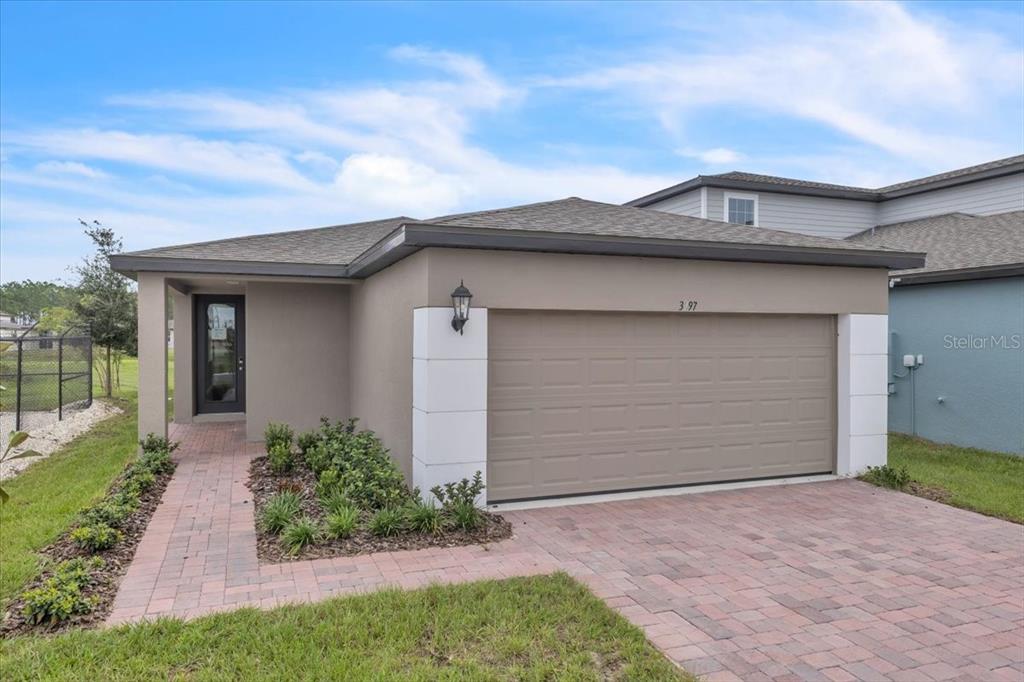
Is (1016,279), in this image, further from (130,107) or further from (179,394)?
(130,107)

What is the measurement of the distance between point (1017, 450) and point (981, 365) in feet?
Result: 4.41

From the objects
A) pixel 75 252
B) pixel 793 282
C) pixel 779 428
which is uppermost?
pixel 75 252

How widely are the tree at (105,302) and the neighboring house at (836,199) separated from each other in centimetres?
1319

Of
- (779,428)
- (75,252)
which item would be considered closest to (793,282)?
(779,428)

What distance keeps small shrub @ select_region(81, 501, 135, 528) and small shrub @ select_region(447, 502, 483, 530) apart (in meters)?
2.98

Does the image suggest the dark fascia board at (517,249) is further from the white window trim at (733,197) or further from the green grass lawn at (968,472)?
the white window trim at (733,197)

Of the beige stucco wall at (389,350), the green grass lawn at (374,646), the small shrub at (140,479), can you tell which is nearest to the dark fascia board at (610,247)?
the beige stucco wall at (389,350)

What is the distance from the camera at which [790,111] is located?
632 inches

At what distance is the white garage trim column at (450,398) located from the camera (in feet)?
21.6

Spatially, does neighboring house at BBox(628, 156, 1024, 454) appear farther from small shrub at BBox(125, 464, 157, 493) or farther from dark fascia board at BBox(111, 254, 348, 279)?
Result: small shrub at BBox(125, 464, 157, 493)

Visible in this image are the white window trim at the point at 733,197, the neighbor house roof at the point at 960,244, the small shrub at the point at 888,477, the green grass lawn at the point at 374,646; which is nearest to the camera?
the green grass lawn at the point at 374,646

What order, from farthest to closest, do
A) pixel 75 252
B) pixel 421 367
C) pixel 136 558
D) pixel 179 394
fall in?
pixel 75 252 → pixel 179 394 → pixel 421 367 → pixel 136 558

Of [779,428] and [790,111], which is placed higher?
[790,111]

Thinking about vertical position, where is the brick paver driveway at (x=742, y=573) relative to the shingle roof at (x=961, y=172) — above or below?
below
